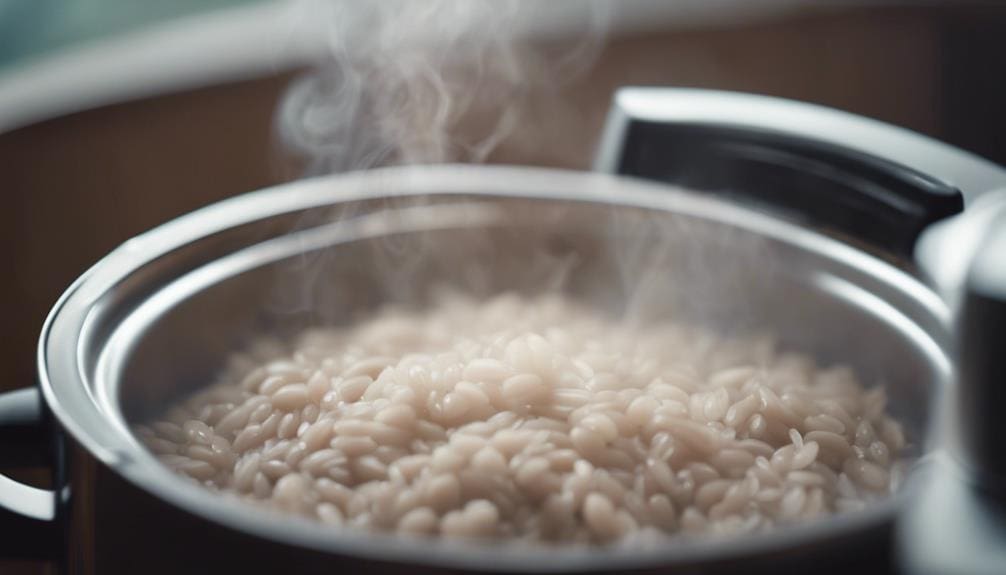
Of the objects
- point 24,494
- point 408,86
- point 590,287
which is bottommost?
point 24,494

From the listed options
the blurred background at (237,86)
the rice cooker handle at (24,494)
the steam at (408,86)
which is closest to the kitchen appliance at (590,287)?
the rice cooker handle at (24,494)

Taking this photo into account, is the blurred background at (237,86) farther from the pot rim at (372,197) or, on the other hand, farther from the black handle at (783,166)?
the black handle at (783,166)

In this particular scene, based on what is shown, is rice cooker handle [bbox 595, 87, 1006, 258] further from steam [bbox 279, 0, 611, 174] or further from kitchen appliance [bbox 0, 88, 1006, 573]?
steam [bbox 279, 0, 611, 174]

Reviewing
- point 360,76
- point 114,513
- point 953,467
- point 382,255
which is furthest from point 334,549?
point 360,76

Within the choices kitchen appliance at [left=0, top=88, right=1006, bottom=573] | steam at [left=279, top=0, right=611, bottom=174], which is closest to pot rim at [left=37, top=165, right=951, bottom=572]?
kitchen appliance at [left=0, top=88, right=1006, bottom=573]

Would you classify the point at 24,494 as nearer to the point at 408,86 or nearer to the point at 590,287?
the point at 590,287

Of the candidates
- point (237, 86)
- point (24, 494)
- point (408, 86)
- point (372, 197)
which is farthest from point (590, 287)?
point (237, 86)

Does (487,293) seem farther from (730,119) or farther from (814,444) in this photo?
(814,444)
